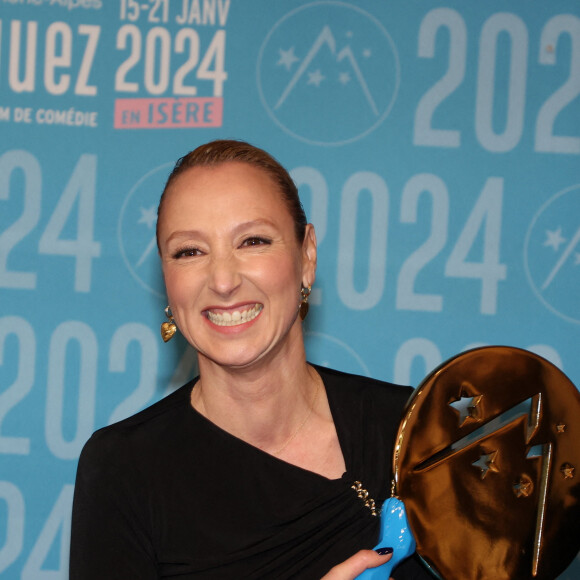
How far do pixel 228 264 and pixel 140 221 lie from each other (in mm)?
717

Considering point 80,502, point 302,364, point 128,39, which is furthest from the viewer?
point 128,39

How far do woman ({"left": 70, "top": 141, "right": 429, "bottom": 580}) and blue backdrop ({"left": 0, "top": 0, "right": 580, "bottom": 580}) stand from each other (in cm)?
59

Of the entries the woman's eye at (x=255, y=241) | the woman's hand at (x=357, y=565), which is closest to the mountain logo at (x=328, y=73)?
the woman's eye at (x=255, y=241)

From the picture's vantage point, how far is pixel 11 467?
5.72 ft

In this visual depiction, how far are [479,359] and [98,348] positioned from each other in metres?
0.96

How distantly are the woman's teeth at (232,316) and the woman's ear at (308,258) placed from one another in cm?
13

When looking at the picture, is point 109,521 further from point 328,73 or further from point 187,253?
point 328,73

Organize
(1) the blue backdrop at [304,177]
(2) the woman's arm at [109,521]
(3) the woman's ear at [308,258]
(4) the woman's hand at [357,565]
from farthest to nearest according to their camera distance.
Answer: (1) the blue backdrop at [304,177]
(3) the woman's ear at [308,258]
(2) the woman's arm at [109,521]
(4) the woman's hand at [357,565]

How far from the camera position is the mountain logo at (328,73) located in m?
1.74

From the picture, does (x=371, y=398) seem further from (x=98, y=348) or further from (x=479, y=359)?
(x=98, y=348)

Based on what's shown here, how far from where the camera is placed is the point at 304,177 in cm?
175

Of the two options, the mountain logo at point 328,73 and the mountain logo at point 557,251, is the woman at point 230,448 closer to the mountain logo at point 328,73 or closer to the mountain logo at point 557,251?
the mountain logo at point 328,73

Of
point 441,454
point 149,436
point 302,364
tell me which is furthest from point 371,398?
point 149,436

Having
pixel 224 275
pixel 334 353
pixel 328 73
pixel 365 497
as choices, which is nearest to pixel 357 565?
pixel 365 497
